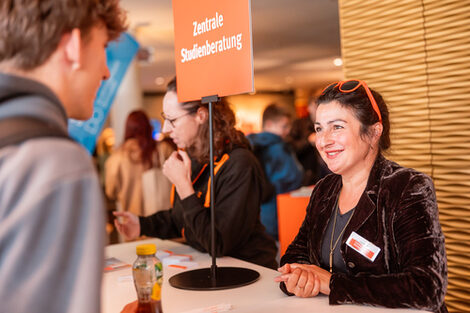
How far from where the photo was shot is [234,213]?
6.72 feet

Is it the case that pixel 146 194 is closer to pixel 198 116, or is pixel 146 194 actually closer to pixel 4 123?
pixel 198 116

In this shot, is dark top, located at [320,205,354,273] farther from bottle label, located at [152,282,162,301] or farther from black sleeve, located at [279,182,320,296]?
bottle label, located at [152,282,162,301]

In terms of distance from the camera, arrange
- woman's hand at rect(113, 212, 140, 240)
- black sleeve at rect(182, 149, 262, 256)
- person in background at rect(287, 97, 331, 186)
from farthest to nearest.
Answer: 1. person in background at rect(287, 97, 331, 186)
2. woman's hand at rect(113, 212, 140, 240)
3. black sleeve at rect(182, 149, 262, 256)

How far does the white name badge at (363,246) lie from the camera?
1.57 meters

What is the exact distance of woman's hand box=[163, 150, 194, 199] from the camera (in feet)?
6.66

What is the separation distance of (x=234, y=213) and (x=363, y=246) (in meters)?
0.62

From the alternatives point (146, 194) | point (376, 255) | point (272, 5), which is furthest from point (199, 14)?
point (272, 5)

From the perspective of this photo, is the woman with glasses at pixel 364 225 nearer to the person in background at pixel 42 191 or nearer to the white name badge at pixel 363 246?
the white name badge at pixel 363 246

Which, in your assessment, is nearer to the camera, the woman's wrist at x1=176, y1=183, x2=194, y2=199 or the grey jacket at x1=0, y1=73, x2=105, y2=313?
the grey jacket at x1=0, y1=73, x2=105, y2=313

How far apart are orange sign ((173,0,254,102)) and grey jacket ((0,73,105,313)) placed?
108cm

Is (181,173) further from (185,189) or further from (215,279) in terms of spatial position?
(215,279)

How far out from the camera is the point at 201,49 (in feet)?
6.18

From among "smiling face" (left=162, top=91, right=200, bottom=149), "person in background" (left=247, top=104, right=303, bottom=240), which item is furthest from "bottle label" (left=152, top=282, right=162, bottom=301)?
"person in background" (left=247, top=104, right=303, bottom=240)

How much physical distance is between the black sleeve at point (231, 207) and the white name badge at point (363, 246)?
0.57m
